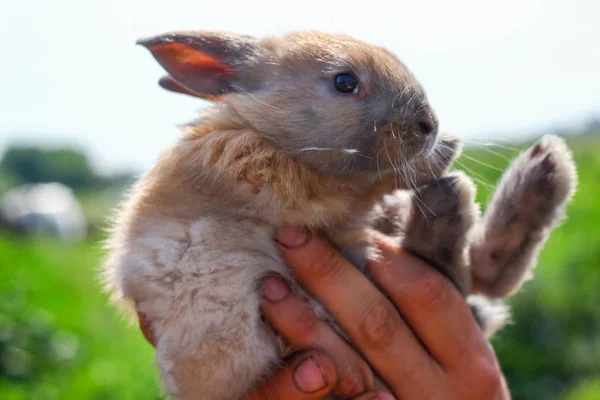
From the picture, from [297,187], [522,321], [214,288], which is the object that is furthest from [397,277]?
[522,321]

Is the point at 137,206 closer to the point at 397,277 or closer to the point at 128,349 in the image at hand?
the point at 397,277

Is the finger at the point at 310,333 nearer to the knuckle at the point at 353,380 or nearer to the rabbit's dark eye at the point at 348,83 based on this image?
the knuckle at the point at 353,380

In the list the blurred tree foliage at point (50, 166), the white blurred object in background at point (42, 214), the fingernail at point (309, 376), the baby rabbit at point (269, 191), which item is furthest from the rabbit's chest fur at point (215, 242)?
the blurred tree foliage at point (50, 166)

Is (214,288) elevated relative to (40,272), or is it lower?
elevated

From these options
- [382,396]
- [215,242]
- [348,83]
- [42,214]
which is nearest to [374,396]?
[382,396]

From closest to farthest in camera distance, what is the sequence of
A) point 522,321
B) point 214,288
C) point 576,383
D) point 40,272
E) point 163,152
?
point 214,288
point 163,152
point 576,383
point 522,321
point 40,272
